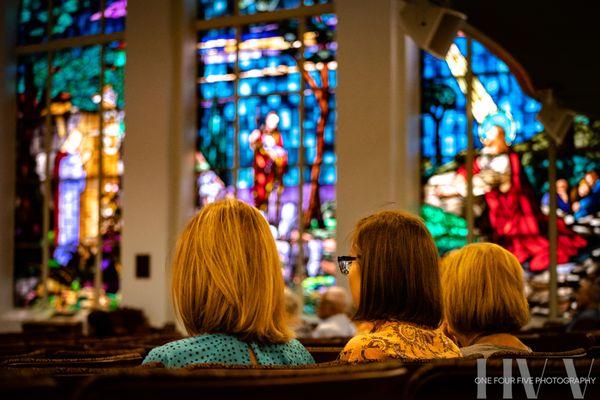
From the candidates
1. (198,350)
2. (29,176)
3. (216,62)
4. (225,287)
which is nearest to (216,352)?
(198,350)

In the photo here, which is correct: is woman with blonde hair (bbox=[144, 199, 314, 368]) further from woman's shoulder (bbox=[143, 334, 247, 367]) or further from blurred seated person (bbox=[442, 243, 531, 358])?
blurred seated person (bbox=[442, 243, 531, 358])

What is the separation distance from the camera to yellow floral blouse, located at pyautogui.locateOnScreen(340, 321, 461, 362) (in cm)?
212

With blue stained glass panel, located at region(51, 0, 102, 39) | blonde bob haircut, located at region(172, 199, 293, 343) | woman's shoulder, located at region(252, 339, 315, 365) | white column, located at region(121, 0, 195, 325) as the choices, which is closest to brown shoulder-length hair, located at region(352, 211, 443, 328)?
woman's shoulder, located at region(252, 339, 315, 365)

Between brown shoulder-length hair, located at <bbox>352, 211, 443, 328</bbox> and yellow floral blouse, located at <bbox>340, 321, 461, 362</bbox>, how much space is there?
3 cm

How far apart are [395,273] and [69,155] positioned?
10.6 meters

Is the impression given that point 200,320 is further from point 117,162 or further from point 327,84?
point 117,162

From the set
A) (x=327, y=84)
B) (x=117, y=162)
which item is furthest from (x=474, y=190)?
(x=117, y=162)

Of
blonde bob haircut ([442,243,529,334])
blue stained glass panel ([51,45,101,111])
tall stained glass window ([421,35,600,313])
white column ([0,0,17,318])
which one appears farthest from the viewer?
white column ([0,0,17,318])

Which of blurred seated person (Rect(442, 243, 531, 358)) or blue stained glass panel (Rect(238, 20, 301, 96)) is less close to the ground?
blue stained glass panel (Rect(238, 20, 301, 96))

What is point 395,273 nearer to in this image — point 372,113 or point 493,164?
point 372,113

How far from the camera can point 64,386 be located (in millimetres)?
1435

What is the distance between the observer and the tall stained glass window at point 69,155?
1195 cm

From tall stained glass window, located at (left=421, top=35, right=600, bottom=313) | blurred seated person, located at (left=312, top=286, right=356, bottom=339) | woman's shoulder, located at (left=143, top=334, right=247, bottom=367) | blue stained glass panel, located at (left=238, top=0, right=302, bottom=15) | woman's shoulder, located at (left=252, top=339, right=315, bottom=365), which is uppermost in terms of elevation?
blue stained glass panel, located at (left=238, top=0, right=302, bottom=15)

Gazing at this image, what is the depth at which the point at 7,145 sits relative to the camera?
1259 centimetres
